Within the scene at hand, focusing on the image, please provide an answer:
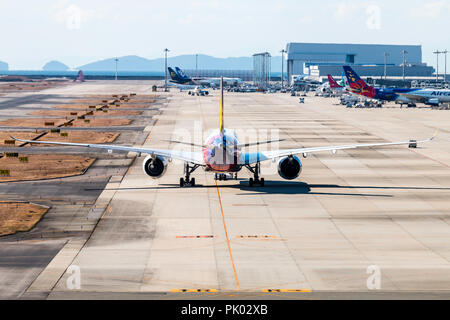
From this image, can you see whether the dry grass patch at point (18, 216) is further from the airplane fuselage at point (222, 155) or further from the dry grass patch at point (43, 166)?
the airplane fuselage at point (222, 155)

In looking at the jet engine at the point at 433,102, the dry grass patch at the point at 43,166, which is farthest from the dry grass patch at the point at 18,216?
the jet engine at the point at 433,102

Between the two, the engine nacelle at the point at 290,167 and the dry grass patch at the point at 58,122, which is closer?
the engine nacelle at the point at 290,167

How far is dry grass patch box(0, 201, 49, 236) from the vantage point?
1409 inches

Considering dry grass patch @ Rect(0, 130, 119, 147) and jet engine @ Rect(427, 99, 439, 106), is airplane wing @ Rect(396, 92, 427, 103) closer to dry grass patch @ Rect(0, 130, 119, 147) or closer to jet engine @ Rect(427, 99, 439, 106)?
jet engine @ Rect(427, 99, 439, 106)

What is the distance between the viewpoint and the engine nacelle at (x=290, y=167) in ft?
156

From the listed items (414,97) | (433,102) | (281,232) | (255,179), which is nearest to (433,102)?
(433,102)

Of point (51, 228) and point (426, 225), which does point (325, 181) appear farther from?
point (51, 228)

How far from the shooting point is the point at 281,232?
117 ft

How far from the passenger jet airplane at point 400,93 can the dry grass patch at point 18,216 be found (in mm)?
122377

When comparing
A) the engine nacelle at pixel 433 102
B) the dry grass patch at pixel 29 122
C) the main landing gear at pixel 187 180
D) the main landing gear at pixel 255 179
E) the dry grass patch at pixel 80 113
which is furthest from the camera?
the engine nacelle at pixel 433 102

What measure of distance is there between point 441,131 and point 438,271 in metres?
71.0

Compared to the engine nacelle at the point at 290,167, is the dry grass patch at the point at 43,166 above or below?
below

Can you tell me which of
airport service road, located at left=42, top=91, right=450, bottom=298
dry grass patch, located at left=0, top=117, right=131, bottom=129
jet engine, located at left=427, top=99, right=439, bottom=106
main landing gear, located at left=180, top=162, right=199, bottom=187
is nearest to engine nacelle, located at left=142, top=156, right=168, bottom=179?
airport service road, located at left=42, top=91, right=450, bottom=298
